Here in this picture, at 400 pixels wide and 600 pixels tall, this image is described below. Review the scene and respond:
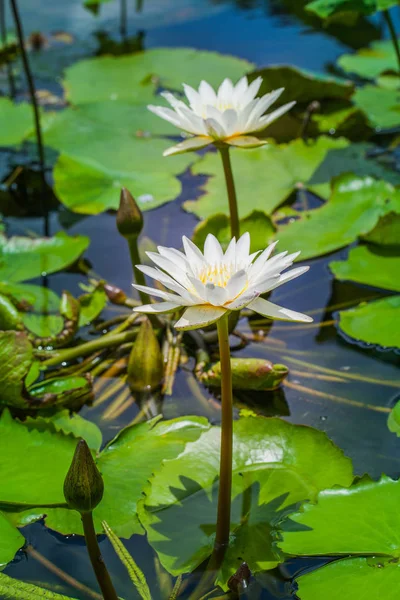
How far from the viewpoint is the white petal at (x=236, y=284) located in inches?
43.8

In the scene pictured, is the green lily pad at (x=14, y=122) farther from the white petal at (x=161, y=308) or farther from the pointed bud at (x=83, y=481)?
the pointed bud at (x=83, y=481)

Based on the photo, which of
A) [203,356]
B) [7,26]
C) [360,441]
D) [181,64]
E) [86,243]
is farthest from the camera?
[7,26]

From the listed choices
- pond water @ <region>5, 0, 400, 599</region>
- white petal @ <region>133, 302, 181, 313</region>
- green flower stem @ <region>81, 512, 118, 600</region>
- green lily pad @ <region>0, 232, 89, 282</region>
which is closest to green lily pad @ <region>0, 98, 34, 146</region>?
pond water @ <region>5, 0, 400, 599</region>

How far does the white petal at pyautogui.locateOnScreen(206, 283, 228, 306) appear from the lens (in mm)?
1086

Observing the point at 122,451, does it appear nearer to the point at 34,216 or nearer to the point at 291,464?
the point at 291,464

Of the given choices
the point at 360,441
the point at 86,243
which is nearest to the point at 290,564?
the point at 360,441

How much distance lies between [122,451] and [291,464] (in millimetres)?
421

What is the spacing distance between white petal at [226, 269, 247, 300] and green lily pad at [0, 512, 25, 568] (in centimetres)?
71

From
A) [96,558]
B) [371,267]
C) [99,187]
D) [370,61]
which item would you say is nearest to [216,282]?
[96,558]

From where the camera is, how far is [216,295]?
110 centimetres

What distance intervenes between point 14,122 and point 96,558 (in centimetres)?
292

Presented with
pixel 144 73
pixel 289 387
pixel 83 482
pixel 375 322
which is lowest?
pixel 289 387

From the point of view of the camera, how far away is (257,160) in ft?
9.89

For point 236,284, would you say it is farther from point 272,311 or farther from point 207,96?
point 207,96
